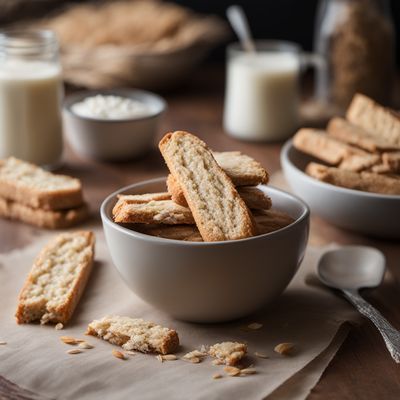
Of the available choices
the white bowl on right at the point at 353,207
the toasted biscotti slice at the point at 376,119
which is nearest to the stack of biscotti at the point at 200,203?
the white bowl on right at the point at 353,207

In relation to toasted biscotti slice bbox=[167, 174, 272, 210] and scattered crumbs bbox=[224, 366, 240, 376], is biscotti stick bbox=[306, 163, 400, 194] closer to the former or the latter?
toasted biscotti slice bbox=[167, 174, 272, 210]

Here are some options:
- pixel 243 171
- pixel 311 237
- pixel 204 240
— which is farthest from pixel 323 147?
pixel 204 240

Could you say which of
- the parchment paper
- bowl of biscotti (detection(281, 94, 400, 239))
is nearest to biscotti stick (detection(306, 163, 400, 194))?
bowl of biscotti (detection(281, 94, 400, 239))

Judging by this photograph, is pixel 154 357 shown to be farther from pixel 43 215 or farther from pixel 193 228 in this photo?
pixel 43 215

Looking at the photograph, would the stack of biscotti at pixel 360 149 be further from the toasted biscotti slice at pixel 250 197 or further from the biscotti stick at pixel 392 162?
the toasted biscotti slice at pixel 250 197

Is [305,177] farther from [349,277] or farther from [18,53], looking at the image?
[18,53]

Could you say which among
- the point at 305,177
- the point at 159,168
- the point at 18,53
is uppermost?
the point at 18,53

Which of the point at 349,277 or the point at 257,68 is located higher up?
the point at 257,68

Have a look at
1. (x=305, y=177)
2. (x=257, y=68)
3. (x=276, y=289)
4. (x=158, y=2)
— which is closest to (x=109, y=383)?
(x=276, y=289)
